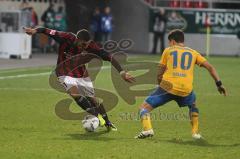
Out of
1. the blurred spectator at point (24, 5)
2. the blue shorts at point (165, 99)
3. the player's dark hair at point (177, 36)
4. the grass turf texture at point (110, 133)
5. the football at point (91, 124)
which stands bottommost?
the grass turf texture at point (110, 133)

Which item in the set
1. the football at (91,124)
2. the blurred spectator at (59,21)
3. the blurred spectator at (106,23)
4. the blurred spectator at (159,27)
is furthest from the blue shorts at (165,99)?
the blurred spectator at (159,27)

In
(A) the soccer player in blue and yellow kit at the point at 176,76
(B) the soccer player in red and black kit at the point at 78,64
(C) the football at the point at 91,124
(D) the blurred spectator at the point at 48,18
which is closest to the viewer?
(A) the soccer player in blue and yellow kit at the point at 176,76

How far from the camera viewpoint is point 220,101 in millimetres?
18234

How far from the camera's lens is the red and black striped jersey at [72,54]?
1230 cm

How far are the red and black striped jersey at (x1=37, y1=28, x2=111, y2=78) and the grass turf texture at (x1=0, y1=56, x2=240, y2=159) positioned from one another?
1037 millimetres

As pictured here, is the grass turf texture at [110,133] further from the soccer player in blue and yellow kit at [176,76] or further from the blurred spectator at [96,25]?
the blurred spectator at [96,25]

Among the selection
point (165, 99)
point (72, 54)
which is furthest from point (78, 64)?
point (165, 99)

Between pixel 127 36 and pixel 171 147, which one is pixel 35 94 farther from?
pixel 127 36

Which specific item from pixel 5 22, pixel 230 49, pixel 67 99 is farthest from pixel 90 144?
pixel 230 49

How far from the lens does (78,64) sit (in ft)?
41.8

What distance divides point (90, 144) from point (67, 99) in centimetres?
683

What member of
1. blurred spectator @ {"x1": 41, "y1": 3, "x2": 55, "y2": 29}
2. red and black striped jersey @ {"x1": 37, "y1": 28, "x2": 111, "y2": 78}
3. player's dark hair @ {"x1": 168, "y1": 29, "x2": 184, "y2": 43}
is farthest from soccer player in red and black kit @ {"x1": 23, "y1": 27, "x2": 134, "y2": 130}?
blurred spectator @ {"x1": 41, "y1": 3, "x2": 55, "y2": 29}

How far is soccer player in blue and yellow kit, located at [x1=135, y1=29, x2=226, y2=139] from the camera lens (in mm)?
11500

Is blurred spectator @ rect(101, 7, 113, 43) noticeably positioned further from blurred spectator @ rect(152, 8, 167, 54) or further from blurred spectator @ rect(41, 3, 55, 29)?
blurred spectator @ rect(41, 3, 55, 29)
